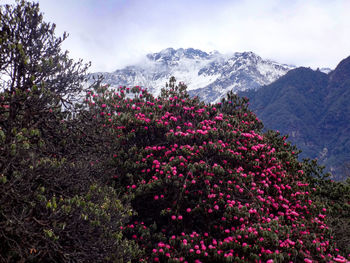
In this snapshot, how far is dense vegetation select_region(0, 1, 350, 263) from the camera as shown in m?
5.57

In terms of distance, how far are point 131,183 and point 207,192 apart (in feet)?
7.82

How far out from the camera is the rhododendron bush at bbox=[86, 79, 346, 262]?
23.9 feet

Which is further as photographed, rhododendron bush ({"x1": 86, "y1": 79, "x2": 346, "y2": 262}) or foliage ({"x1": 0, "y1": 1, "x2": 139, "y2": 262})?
rhododendron bush ({"x1": 86, "y1": 79, "x2": 346, "y2": 262})

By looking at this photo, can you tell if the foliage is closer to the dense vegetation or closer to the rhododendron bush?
the dense vegetation

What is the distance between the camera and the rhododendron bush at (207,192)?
7285mm

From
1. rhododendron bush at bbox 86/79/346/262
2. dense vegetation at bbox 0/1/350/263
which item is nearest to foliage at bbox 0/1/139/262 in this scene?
dense vegetation at bbox 0/1/350/263

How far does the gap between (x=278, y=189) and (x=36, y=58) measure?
27.3ft

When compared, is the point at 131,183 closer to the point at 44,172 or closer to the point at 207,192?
the point at 207,192

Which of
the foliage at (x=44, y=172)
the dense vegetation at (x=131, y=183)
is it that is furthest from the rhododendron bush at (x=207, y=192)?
the foliage at (x=44, y=172)

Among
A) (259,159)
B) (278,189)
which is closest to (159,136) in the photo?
(259,159)

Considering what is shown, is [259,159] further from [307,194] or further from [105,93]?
[105,93]

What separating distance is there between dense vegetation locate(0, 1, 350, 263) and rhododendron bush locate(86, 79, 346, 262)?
4 centimetres

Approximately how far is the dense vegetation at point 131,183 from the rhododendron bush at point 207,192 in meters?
0.04

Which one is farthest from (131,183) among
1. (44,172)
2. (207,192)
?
(44,172)
